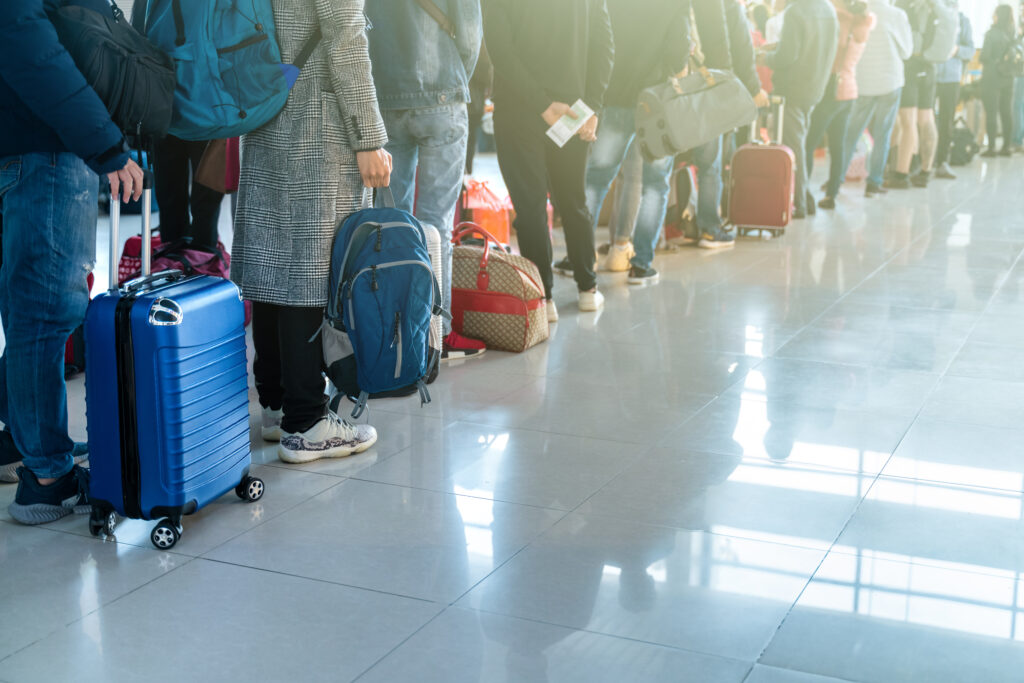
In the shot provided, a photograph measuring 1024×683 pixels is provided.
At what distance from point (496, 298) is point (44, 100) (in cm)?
224

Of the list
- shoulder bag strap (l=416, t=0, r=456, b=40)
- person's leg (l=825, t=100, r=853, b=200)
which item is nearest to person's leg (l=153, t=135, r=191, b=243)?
shoulder bag strap (l=416, t=0, r=456, b=40)

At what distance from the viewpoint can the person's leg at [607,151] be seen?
17.8 feet

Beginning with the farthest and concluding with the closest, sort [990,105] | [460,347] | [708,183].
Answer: [990,105], [708,183], [460,347]

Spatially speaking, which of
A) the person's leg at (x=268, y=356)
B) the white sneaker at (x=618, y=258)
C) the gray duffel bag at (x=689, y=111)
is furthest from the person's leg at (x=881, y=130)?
the person's leg at (x=268, y=356)

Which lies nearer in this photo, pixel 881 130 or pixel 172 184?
pixel 172 184

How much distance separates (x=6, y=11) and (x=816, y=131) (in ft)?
25.0

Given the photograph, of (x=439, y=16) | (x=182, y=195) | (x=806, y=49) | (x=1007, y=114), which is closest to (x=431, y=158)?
(x=439, y=16)

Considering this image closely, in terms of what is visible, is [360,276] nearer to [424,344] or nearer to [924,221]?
[424,344]

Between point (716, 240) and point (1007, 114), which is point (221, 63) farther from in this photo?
point (1007, 114)

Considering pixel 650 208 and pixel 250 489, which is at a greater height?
pixel 650 208

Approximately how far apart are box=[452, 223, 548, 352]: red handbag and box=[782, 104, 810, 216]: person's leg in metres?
4.45

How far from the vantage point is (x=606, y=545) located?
248 centimetres

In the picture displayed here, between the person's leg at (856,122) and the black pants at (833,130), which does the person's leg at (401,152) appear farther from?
the person's leg at (856,122)

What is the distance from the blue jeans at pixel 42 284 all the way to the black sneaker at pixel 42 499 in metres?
0.03
